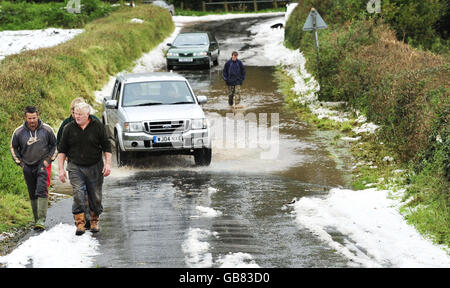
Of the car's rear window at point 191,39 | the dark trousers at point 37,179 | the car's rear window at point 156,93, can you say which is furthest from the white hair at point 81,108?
the car's rear window at point 191,39

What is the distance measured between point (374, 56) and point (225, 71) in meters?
5.15

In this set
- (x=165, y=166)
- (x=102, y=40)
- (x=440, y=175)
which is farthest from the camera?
(x=102, y=40)

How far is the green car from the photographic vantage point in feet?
96.8

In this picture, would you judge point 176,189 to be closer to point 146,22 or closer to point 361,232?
point 361,232

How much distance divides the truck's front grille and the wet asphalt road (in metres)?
0.83

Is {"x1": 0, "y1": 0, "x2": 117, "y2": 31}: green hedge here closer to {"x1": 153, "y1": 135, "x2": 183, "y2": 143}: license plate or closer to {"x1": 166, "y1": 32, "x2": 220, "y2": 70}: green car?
{"x1": 166, "y1": 32, "x2": 220, "y2": 70}: green car

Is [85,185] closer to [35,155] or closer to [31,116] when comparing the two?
[35,155]

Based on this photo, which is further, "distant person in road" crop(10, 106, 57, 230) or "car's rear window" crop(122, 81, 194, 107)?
"car's rear window" crop(122, 81, 194, 107)

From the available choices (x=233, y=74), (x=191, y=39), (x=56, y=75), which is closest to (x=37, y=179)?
(x=56, y=75)

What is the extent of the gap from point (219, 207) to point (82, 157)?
2456mm

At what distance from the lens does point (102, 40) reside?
2902 centimetres

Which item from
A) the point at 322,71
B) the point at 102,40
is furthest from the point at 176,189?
the point at 102,40

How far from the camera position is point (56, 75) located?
65.9 ft

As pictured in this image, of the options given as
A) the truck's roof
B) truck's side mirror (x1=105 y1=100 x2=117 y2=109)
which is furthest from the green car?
truck's side mirror (x1=105 y1=100 x2=117 y2=109)
